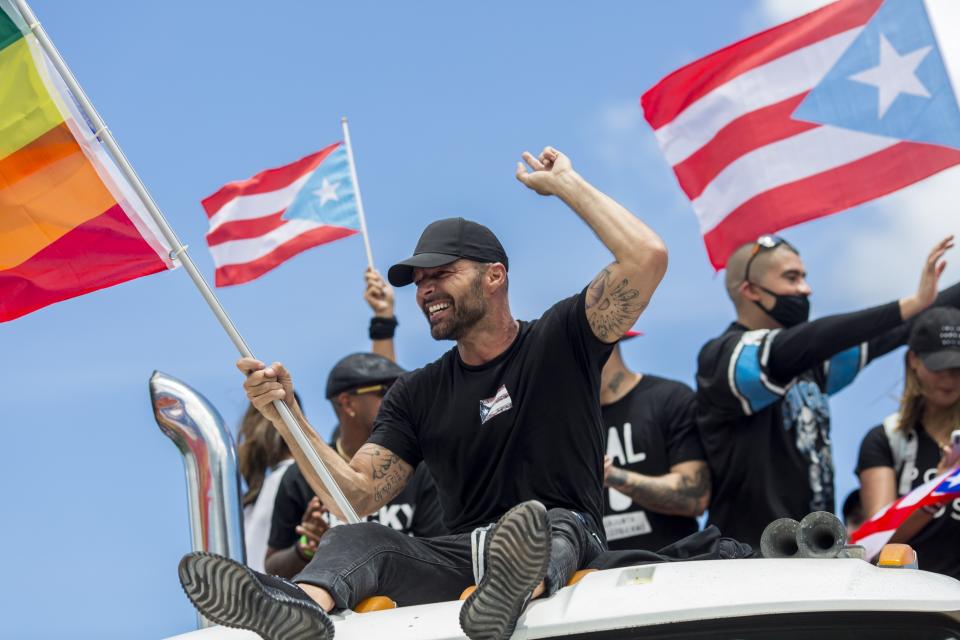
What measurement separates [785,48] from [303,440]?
437 centimetres

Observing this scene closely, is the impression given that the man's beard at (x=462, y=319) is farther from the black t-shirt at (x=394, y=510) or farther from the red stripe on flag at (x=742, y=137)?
the red stripe on flag at (x=742, y=137)

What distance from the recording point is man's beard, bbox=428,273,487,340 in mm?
5219

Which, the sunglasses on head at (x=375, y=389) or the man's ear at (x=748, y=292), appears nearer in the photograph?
the man's ear at (x=748, y=292)

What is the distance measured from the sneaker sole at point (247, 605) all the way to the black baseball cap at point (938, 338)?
4069mm

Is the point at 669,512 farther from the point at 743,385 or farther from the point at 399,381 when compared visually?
the point at 399,381

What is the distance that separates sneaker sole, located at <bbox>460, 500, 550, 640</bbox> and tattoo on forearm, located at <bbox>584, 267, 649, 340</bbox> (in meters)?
1.44

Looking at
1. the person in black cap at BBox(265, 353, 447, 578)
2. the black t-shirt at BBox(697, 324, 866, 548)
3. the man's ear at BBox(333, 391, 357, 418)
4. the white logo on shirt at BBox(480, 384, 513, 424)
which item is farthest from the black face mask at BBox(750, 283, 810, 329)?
the white logo on shirt at BBox(480, 384, 513, 424)

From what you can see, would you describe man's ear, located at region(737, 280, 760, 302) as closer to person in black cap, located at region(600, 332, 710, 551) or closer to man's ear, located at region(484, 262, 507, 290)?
person in black cap, located at region(600, 332, 710, 551)

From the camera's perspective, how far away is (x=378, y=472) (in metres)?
5.34

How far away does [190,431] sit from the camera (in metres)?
4.06

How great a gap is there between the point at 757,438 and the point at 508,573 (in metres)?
3.57

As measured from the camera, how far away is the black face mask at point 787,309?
7.21m

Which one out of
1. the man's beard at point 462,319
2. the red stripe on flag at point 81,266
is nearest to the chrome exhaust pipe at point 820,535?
the man's beard at point 462,319

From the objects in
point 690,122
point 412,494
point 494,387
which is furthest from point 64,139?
point 690,122
